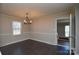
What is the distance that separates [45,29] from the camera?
3824 mm

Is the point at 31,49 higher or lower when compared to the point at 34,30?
lower

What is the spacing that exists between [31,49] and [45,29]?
919 mm

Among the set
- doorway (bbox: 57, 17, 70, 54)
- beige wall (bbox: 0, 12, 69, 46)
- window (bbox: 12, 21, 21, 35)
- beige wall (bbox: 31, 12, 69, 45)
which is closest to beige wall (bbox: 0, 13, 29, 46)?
beige wall (bbox: 0, 12, 69, 46)

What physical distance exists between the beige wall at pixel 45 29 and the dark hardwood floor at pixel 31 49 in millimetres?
226

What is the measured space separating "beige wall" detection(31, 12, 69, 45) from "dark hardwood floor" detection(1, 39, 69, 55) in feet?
0.74

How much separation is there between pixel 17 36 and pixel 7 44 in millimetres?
490

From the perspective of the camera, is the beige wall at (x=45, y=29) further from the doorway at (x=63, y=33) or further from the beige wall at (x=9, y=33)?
the beige wall at (x=9, y=33)

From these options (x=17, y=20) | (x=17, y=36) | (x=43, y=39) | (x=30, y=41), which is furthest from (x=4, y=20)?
(x=43, y=39)

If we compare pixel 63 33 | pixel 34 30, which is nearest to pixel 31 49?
pixel 34 30

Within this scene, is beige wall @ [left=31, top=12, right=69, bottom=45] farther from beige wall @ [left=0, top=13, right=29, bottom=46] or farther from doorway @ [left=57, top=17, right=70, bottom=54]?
beige wall @ [left=0, top=13, right=29, bottom=46]

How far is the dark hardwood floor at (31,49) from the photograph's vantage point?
11.4 feet

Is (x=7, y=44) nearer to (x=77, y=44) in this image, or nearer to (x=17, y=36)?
(x=17, y=36)

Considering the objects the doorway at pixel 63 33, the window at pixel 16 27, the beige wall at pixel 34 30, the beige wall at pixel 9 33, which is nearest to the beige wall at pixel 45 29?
the beige wall at pixel 34 30

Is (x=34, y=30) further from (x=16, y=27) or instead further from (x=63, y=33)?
(x=63, y=33)
